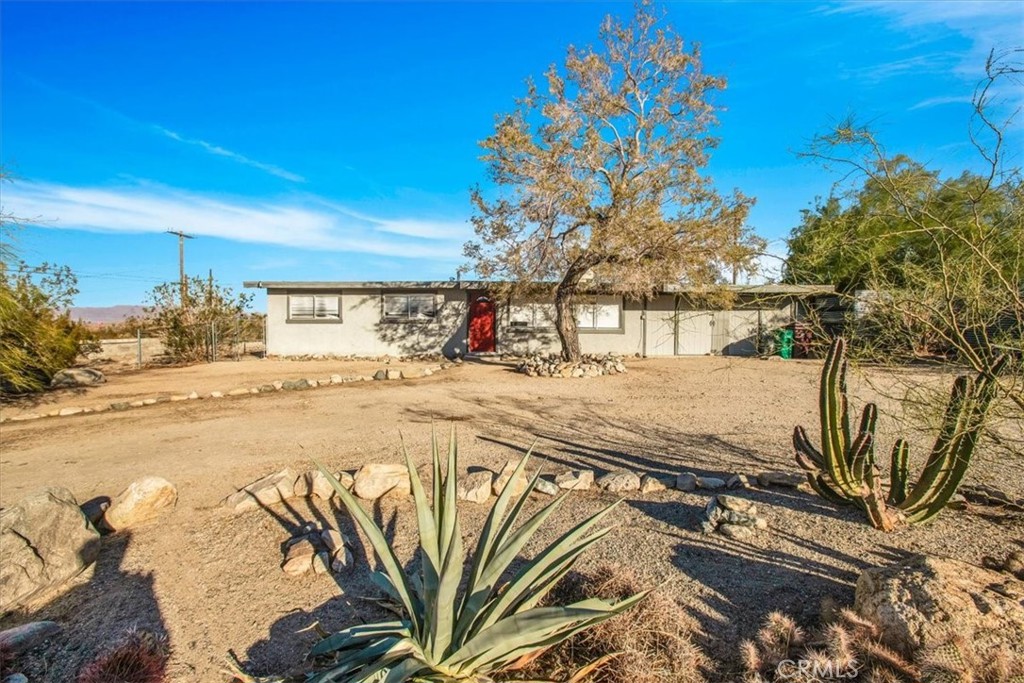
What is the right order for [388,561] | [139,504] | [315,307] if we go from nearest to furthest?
[388,561], [139,504], [315,307]

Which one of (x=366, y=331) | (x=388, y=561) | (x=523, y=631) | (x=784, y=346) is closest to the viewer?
(x=523, y=631)

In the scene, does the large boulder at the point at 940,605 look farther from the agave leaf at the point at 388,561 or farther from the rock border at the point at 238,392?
the rock border at the point at 238,392

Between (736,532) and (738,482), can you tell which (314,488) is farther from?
(738,482)

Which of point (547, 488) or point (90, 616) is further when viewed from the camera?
point (547, 488)

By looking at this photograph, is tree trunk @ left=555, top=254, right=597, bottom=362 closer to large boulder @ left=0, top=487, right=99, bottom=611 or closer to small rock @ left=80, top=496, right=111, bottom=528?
small rock @ left=80, top=496, right=111, bottom=528

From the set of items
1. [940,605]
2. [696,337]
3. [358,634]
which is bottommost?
[358,634]

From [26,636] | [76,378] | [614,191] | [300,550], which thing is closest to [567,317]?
[614,191]

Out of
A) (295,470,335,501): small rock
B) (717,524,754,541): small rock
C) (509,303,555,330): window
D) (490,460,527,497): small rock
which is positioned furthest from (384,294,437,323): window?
(717,524,754,541): small rock

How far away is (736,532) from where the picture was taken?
3793 millimetres

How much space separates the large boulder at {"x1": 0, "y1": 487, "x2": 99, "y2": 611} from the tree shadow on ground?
73 millimetres

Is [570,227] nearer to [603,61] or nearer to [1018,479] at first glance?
[603,61]

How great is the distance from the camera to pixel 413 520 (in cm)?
429

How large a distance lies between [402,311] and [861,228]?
53.9ft

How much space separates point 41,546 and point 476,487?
118 inches
